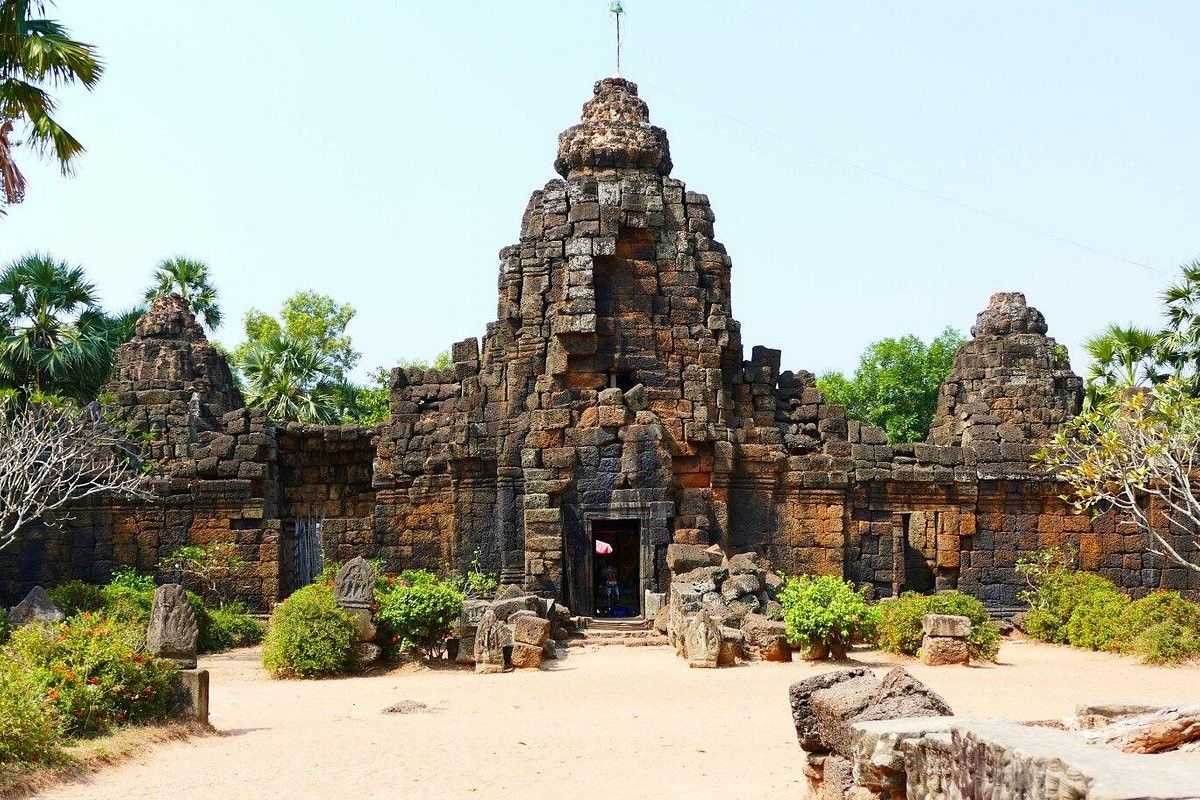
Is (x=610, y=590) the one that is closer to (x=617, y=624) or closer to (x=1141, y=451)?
(x=617, y=624)

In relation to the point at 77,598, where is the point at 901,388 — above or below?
above

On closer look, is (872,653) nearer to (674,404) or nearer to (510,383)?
(674,404)

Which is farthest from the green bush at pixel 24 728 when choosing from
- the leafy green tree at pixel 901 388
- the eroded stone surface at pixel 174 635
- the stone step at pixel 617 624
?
the leafy green tree at pixel 901 388

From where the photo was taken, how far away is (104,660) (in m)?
10.6

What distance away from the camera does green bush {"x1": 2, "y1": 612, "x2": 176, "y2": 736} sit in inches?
403

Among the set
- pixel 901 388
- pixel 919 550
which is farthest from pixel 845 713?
pixel 901 388

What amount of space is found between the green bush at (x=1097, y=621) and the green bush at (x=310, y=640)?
32.0 ft

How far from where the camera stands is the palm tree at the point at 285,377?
29.3 metres

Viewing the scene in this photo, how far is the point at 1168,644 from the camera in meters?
16.1

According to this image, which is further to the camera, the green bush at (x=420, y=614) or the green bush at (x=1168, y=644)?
the green bush at (x=1168, y=644)

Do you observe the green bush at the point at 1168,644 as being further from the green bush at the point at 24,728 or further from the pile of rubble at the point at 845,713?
the green bush at the point at 24,728

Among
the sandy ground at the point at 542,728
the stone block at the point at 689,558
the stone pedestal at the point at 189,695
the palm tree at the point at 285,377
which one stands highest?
the palm tree at the point at 285,377

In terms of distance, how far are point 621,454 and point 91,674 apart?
1006 cm

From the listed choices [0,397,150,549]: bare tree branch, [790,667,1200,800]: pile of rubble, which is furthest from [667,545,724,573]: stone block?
[790,667,1200,800]: pile of rubble
